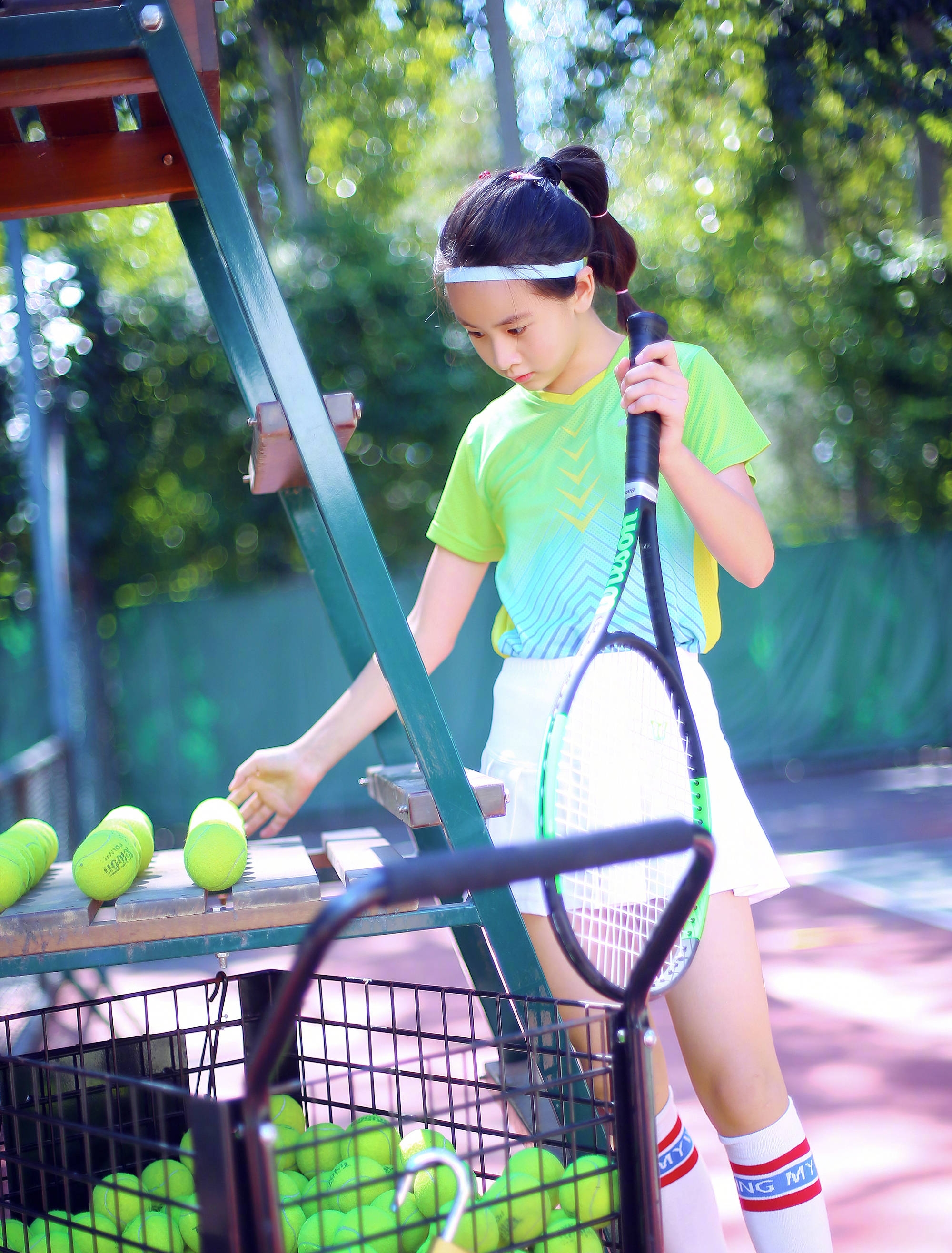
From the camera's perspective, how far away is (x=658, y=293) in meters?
10.6

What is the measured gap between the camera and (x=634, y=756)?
143 cm

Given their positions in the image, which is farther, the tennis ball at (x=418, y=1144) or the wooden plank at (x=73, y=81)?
the wooden plank at (x=73, y=81)

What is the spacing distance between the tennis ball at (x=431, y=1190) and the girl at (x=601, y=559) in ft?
0.97

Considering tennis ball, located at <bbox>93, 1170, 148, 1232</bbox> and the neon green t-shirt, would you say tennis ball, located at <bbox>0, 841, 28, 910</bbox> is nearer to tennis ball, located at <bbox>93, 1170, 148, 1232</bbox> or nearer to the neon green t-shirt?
tennis ball, located at <bbox>93, 1170, 148, 1232</bbox>

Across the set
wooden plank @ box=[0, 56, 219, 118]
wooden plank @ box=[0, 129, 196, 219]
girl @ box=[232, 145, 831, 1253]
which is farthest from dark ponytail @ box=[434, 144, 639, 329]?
wooden plank @ box=[0, 129, 196, 219]

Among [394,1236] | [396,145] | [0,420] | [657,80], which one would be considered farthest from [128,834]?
[396,145]

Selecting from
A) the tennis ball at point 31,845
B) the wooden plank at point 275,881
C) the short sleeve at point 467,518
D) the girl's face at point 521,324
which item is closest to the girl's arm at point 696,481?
the girl's face at point 521,324

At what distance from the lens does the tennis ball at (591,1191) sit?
3.52 feet

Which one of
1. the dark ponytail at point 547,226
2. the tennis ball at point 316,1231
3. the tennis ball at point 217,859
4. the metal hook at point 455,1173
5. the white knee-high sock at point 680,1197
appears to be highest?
the dark ponytail at point 547,226

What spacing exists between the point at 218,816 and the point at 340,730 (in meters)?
0.30

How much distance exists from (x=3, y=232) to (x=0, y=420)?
2511mm

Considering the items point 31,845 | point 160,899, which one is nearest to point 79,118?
point 31,845

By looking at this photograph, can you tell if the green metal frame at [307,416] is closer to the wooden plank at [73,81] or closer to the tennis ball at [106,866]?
the wooden plank at [73,81]

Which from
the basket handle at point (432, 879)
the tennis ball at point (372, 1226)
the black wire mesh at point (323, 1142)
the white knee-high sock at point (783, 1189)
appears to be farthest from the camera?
the white knee-high sock at point (783, 1189)
